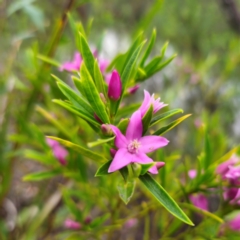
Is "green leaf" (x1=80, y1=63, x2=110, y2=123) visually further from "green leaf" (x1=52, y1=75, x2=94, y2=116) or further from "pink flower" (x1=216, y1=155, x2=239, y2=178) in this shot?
"pink flower" (x1=216, y1=155, x2=239, y2=178)

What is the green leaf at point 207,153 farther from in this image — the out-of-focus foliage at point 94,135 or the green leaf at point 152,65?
the green leaf at point 152,65

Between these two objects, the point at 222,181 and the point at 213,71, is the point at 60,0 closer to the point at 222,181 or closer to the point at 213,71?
the point at 213,71

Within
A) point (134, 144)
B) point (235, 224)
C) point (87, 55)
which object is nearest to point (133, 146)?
point (134, 144)

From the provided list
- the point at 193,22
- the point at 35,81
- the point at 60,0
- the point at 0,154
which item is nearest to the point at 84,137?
the point at 35,81

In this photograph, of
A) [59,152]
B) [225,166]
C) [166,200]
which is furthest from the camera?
[59,152]

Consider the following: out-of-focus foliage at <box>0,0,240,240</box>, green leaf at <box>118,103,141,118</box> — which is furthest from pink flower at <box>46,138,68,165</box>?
green leaf at <box>118,103,141,118</box>

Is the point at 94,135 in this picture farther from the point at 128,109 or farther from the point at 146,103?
the point at 146,103

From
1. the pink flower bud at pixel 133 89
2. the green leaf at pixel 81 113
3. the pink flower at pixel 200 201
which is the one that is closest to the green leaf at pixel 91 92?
the green leaf at pixel 81 113

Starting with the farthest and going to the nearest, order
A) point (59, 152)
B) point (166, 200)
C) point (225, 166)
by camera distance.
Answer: point (59, 152) < point (225, 166) < point (166, 200)
